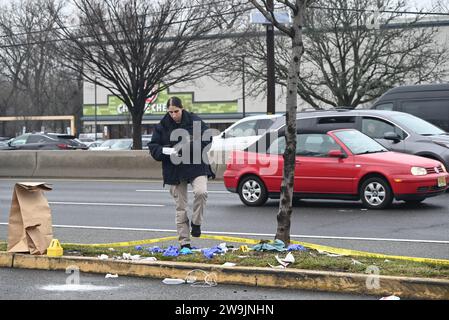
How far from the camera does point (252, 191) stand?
14789mm

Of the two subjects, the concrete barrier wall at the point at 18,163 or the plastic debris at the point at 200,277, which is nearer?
the plastic debris at the point at 200,277

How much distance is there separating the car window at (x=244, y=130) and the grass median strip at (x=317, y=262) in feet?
41.6

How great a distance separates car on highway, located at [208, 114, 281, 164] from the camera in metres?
21.0

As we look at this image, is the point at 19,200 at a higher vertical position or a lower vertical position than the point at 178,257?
higher

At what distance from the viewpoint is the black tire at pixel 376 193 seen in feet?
44.3

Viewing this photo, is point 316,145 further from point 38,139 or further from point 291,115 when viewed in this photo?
point 38,139

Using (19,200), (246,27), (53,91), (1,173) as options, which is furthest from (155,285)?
(53,91)

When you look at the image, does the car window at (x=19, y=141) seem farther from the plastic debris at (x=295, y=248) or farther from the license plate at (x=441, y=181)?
the plastic debris at (x=295, y=248)

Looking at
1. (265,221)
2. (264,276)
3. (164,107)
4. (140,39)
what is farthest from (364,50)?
(264,276)

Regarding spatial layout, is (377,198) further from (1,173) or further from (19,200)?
(1,173)

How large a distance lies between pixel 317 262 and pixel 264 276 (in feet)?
1.93

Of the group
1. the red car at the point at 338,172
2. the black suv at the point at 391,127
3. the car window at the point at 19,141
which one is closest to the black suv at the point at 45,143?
the car window at the point at 19,141
